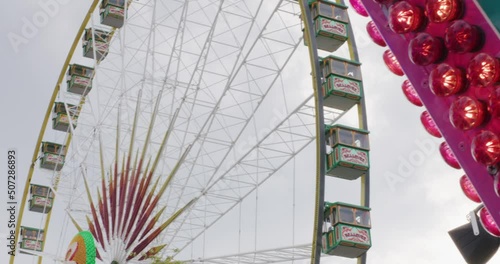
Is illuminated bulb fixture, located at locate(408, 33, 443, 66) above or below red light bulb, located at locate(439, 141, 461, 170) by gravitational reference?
above

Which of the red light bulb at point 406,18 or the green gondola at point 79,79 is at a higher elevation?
the green gondola at point 79,79

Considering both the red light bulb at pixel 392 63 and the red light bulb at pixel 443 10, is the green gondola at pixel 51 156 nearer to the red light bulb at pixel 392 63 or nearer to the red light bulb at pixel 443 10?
the red light bulb at pixel 392 63

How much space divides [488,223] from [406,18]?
4.17 feet

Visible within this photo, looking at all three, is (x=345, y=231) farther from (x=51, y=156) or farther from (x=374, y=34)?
(x=51, y=156)

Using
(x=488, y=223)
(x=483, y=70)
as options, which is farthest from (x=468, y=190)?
(x=483, y=70)

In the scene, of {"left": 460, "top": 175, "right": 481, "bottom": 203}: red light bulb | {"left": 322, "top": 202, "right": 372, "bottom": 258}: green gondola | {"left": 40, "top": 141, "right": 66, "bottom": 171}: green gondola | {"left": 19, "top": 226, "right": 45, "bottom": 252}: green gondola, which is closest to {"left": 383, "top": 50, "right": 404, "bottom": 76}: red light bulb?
{"left": 460, "top": 175, "right": 481, "bottom": 203}: red light bulb

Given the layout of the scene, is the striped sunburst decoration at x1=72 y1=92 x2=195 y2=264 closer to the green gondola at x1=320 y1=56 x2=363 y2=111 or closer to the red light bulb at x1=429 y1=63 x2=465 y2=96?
the green gondola at x1=320 y1=56 x2=363 y2=111

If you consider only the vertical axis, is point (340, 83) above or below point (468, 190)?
above

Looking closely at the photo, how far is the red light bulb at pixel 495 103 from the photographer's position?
398 cm

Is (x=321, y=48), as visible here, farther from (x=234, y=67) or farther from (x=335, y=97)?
(x=234, y=67)

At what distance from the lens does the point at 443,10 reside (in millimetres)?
4234

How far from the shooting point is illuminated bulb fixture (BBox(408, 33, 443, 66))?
14.3ft

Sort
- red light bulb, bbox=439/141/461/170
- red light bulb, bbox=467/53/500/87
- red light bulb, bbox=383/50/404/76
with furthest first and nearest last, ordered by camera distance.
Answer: red light bulb, bbox=383/50/404/76 → red light bulb, bbox=439/141/461/170 → red light bulb, bbox=467/53/500/87

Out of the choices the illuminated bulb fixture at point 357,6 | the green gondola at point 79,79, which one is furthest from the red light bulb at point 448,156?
the green gondola at point 79,79
